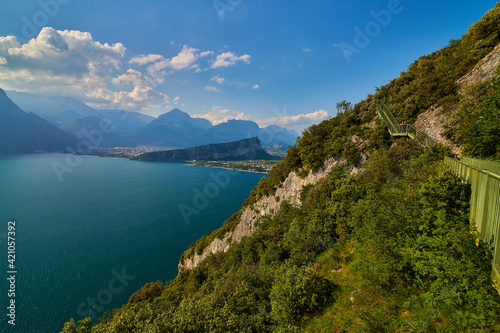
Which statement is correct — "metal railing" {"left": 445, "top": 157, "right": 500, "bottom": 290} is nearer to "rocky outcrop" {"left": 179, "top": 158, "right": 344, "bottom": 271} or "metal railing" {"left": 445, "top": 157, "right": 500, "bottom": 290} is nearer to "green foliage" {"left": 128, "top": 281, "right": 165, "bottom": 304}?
"rocky outcrop" {"left": 179, "top": 158, "right": 344, "bottom": 271}

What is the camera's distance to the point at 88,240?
55.8 metres

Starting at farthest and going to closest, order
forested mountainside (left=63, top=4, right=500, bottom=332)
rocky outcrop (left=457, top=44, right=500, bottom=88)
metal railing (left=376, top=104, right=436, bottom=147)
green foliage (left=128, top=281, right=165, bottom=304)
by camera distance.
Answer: green foliage (left=128, top=281, right=165, bottom=304), metal railing (left=376, top=104, right=436, bottom=147), rocky outcrop (left=457, top=44, right=500, bottom=88), forested mountainside (left=63, top=4, right=500, bottom=332)

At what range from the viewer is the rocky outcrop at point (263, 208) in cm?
2904

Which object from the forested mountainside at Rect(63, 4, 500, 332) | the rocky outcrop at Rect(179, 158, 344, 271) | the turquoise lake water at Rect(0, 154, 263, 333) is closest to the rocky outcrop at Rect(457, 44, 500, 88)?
the forested mountainside at Rect(63, 4, 500, 332)

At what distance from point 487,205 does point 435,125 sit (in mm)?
15185

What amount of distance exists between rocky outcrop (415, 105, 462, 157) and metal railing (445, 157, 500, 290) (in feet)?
30.2

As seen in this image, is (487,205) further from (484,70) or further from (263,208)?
(263,208)

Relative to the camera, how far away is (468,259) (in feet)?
17.9

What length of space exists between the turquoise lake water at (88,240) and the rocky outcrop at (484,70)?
60784 mm

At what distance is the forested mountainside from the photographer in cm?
584

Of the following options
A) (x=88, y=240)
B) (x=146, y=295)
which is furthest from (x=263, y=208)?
(x=88, y=240)

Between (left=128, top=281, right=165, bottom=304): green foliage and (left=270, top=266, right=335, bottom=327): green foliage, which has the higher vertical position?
(left=270, top=266, right=335, bottom=327): green foliage

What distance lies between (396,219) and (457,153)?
12072 mm

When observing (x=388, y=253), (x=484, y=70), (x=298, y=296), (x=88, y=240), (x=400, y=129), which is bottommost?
(x=88, y=240)
